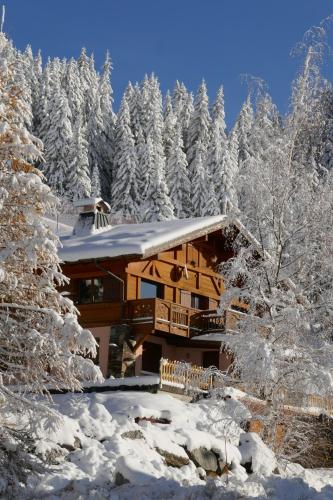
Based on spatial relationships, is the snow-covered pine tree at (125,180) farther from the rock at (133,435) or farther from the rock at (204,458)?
the rock at (133,435)

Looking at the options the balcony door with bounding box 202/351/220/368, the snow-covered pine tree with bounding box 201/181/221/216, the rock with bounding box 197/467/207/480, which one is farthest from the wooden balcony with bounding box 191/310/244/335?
the snow-covered pine tree with bounding box 201/181/221/216

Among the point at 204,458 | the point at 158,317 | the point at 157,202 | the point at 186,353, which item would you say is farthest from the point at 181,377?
the point at 157,202

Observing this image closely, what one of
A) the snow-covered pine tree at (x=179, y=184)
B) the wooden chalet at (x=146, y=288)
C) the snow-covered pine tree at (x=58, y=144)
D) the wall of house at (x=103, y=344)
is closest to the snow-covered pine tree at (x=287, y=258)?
the wooden chalet at (x=146, y=288)

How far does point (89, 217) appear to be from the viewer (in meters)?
37.1

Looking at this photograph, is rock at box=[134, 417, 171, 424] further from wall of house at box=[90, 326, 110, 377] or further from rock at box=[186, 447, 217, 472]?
wall of house at box=[90, 326, 110, 377]

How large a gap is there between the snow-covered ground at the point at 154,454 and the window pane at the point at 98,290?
6.87 metres

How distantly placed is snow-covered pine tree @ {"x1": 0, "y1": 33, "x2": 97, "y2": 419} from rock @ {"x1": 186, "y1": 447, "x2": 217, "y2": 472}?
6231 mm

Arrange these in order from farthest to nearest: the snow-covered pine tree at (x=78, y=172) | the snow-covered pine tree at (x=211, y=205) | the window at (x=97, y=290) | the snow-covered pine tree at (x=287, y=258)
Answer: the snow-covered pine tree at (x=78, y=172) → the snow-covered pine tree at (x=211, y=205) → the window at (x=97, y=290) → the snow-covered pine tree at (x=287, y=258)

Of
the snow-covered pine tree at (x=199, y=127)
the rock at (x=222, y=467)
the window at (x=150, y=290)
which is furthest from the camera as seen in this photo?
the snow-covered pine tree at (x=199, y=127)

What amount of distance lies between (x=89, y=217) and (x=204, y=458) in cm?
1792

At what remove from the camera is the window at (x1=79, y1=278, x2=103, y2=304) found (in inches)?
1284

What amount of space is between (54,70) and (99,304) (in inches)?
3198

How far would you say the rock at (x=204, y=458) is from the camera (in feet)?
69.4

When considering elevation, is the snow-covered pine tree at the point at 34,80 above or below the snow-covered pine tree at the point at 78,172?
above
